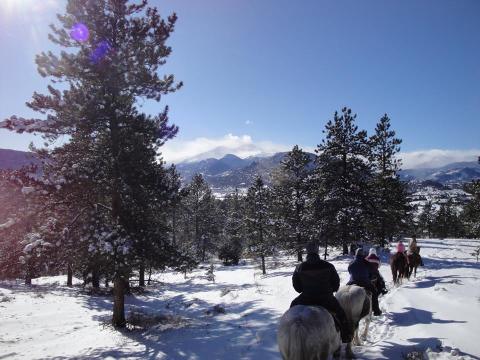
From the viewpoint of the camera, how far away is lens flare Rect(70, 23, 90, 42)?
14.7 meters

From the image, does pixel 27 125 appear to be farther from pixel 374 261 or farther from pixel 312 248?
pixel 374 261

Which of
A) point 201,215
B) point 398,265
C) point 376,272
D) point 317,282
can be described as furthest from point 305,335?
point 201,215

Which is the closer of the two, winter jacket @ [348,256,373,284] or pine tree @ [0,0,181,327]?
winter jacket @ [348,256,373,284]

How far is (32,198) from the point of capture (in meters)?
13.4

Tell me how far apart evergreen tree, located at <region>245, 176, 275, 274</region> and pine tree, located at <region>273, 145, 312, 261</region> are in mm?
1776

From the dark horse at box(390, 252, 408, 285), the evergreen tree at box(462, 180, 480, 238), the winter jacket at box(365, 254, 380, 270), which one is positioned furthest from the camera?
the evergreen tree at box(462, 180, 480, 238)

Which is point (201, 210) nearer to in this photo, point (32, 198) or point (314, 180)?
point (314, 180)

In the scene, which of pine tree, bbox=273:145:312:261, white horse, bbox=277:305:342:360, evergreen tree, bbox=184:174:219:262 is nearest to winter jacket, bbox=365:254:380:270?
white horse, bbox=277:305:342:360

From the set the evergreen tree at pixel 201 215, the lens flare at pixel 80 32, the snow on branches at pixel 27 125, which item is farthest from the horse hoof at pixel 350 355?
the evergreen tree at pixel 201 215

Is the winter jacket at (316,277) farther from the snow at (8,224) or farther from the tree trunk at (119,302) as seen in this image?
the snow at (8,224)

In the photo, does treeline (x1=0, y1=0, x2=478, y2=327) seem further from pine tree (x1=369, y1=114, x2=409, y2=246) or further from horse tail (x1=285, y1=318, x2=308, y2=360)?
pine tree (x1=369, y1=114, x2=409, y2=246)

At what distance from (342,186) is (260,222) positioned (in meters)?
11.6

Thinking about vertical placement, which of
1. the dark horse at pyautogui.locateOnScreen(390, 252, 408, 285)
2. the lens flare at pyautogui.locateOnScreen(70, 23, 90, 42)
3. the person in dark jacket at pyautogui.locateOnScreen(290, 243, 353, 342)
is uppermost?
the lens flare at pyautogui.locateOnScreen(70, 23, 90, 42)

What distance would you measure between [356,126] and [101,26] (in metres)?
24.4
